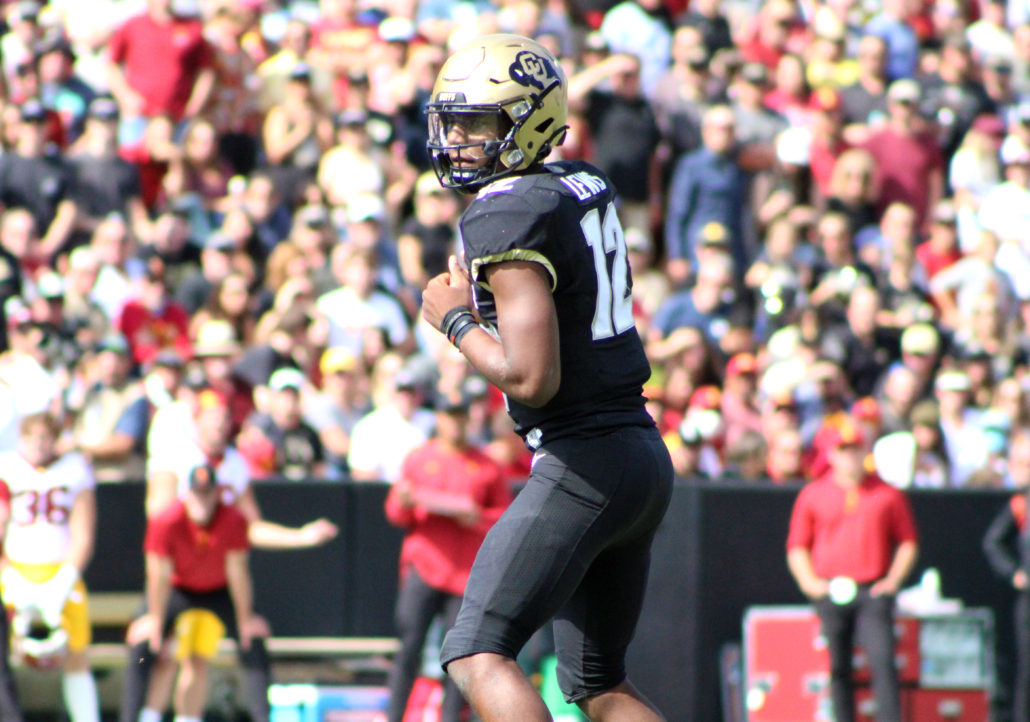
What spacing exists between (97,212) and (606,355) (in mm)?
6926

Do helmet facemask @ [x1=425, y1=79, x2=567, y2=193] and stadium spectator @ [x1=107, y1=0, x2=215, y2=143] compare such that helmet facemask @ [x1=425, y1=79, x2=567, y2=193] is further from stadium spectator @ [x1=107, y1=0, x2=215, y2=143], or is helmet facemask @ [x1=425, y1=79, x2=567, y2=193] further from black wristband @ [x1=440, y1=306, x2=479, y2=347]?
stadium spectator @ [x1=107, y1=0, x2=215, y2=143]

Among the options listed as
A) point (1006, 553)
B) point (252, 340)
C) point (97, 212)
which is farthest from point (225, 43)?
point (1006, 553)

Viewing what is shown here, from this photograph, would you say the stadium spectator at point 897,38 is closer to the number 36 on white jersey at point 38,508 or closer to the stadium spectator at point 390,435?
the stadium spectator at point 390,435

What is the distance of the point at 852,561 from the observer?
27.4 ft

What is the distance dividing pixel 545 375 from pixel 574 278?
271 millimetres

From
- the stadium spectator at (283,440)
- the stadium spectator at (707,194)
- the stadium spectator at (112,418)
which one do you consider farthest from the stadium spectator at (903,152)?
the stadium spectator at (112,418)

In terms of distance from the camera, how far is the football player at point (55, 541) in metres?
7.72

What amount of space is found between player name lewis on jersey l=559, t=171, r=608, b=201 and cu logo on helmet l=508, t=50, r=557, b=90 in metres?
0.24

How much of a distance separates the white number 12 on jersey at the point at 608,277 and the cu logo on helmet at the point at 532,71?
35cm

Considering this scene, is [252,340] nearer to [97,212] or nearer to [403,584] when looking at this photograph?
[97,212]

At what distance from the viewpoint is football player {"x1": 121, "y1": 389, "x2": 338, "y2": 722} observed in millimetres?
7766

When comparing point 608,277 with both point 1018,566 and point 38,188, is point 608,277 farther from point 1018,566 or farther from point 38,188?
point 38,188

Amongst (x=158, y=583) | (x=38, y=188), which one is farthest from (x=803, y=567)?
(x=38, y=188)

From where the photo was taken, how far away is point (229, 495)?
312 inches
